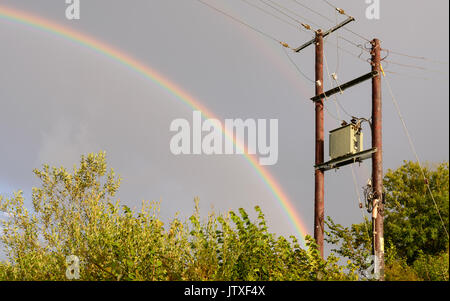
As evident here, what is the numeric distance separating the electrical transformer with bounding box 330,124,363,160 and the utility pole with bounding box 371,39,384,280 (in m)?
1.47

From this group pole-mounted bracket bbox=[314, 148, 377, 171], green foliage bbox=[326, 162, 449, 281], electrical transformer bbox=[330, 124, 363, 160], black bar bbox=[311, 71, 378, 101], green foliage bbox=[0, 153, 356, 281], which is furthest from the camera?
green foliage bbox=[326, 162, 449, 281]

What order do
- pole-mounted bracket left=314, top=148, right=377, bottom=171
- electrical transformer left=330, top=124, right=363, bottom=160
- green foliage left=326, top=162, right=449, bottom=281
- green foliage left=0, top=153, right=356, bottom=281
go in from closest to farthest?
green foliage left=0, top=153, right=356, bottom=281
pole-mounted bracket left=314, top=148, right=377, bottom=171
electrical transformer left=330, top=124, right=363, bottom=160
green foliage left=326, top=162, right=449, bottom=281

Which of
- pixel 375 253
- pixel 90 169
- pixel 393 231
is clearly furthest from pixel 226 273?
pixel 393 231

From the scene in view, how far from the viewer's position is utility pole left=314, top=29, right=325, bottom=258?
16766 millimetres

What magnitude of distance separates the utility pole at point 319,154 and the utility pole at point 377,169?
2.05m

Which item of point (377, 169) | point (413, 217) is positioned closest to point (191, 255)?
point (377, 169)

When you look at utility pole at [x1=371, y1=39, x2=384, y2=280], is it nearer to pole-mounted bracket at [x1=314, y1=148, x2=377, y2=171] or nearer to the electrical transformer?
pole-mounted bracket at [x1=314, y1=148, x2=377, y2=171]

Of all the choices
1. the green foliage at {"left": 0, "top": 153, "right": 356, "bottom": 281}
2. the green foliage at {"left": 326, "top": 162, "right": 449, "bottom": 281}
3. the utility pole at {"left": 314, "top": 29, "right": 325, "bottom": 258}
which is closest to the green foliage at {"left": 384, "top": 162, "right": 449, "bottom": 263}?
the green foliage at {"left": 326, "top": 162, "right": 449, "bottom": 281}

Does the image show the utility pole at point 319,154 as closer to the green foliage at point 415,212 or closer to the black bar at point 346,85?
the black bar at point 346,85

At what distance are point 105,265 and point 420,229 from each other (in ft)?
112

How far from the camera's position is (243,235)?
10.5 m

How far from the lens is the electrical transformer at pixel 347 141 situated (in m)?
17.4

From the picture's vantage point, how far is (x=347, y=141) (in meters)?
17.5
